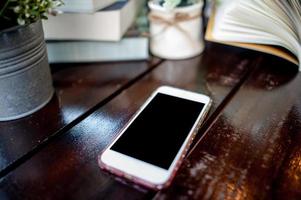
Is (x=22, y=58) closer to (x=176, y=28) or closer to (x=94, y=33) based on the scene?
(x=94, y=33)

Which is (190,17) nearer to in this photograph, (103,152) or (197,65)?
(197,65)

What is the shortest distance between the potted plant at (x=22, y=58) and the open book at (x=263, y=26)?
0.33m

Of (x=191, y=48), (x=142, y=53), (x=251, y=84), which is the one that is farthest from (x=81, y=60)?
(x=251, y=84)

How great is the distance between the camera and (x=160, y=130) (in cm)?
44

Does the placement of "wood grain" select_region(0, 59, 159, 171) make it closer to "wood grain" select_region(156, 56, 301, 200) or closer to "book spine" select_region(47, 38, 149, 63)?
"book spine" select_region(47, 38, 149, 63)

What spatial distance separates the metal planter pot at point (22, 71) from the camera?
0.44m

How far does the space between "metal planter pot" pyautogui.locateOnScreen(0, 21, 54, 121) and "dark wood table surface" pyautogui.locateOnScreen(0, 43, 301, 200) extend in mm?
21

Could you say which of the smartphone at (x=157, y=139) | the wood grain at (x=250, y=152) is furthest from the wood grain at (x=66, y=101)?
the wood grain at (x=250, y=152)

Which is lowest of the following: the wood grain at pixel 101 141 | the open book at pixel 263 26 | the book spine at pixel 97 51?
the wood grain at pixel 101 141

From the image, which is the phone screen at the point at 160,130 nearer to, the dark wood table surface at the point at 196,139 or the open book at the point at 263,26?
the dark wood table surface at the point at 196,139

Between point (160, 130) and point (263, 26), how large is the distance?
30 centimetres

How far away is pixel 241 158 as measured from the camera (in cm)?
41

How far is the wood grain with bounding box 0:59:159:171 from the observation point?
45 centimetres

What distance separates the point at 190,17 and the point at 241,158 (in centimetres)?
33
